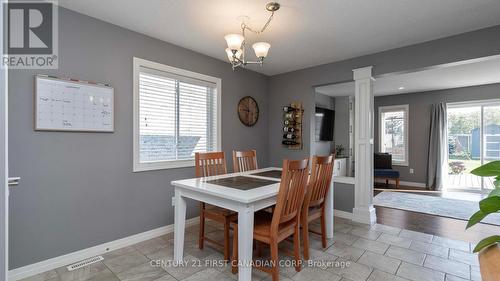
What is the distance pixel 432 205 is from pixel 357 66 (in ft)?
9.68

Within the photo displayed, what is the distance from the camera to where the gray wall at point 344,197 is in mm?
3633

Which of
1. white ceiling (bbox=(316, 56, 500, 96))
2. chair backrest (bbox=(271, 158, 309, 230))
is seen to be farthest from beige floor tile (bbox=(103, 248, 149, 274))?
white ceiling (bbox=(316, 56, 500, 96))

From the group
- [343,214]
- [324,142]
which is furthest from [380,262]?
[324,142]

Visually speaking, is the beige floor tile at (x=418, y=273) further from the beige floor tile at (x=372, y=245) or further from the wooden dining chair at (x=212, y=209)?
the wooden dining chair at (x=212, y=209)

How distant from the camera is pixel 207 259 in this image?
2.36m

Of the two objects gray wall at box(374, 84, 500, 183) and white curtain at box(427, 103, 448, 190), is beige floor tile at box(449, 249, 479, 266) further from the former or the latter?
gray wall at box(374, 84, 500, 183)

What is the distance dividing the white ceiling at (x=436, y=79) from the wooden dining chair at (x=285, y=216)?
8.46 ft

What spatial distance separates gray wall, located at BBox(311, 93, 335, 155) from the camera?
6002mm

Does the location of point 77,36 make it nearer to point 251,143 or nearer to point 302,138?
point 251,143

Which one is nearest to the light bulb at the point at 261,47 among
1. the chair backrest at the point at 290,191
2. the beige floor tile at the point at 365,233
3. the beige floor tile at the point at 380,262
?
the chair backrest at the point at 290,191

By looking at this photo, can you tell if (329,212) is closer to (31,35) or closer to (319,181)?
(319,181)

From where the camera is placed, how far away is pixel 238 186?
214 cm

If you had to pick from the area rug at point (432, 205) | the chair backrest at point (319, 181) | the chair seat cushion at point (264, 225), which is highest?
the chair backrest at point (319, 181)

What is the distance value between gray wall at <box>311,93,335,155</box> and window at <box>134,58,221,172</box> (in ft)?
10.4
